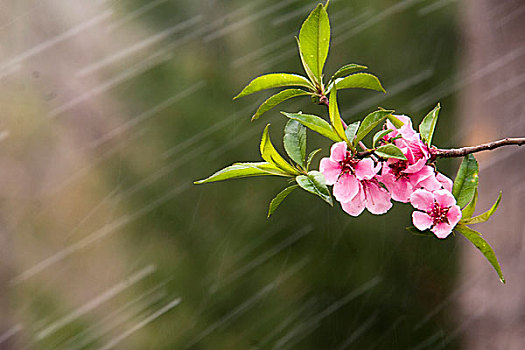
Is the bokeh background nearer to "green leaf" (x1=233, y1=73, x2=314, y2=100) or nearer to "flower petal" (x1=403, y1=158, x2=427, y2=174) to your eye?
"green leaf" (x1=233, y1=73, x2=314, y2=100)

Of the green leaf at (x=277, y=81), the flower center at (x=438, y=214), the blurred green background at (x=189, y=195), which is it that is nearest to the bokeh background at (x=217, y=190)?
the blurred green background at (x=189, y=195)

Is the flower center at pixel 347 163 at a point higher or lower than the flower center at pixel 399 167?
higher

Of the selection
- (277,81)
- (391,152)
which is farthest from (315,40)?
(391,152)

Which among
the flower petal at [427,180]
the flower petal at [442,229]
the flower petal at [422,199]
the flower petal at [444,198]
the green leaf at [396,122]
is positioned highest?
the green leaf at [396,122]

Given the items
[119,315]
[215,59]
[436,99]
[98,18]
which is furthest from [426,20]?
[119,315]

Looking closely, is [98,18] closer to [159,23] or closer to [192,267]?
[159,23]

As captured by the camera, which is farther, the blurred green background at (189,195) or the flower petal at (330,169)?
the blurred green background at (189,195)

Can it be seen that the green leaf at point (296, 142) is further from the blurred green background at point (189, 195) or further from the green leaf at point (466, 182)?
the blurred green background at point (189, 195)
